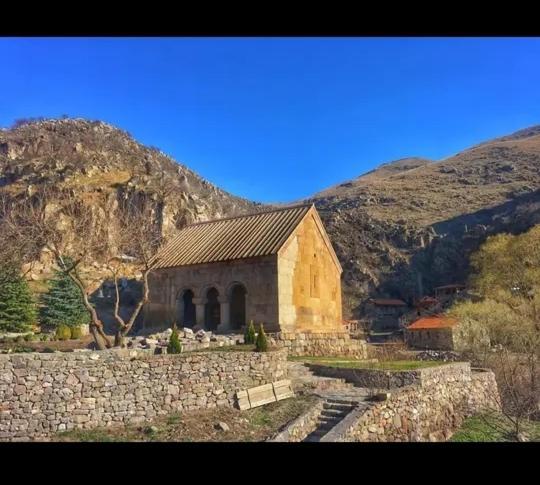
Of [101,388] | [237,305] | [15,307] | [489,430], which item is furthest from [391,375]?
[15,307]

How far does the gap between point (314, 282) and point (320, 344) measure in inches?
137

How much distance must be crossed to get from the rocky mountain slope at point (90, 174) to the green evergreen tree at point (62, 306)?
876cm

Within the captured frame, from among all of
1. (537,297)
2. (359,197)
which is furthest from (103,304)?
(359,197)

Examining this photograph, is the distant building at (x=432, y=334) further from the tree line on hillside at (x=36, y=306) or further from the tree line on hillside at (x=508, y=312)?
the tree line on hillside at (x=36, y=306)

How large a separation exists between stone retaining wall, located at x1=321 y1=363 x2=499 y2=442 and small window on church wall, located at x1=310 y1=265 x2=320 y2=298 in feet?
25.4

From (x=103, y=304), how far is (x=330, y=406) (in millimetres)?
26086

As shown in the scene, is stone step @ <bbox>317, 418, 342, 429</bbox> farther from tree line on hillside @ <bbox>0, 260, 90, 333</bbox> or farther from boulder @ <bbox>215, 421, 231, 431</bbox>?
tree line on hillside @ <bbox>0, 260, 90, 333</bbox>

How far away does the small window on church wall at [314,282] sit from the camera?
22984 mm

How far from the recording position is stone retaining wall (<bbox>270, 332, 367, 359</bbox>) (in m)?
19.7

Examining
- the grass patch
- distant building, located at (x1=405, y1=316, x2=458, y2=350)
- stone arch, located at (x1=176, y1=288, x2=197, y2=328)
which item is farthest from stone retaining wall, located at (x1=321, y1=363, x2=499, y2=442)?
distant building, located at (x1=405, y1=316, x2=458, y2=350)

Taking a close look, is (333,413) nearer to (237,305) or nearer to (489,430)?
(489,430)

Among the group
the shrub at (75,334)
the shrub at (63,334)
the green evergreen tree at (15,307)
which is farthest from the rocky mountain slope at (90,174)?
the shrub at (63,334)
